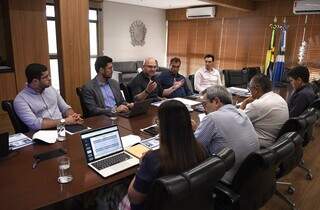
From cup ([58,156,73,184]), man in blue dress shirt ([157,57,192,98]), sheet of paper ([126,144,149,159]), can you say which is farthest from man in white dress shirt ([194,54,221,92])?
cup ([58,156,73,184])

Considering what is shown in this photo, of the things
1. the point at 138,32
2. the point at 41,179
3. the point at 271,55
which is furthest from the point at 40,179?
the point at 138,32

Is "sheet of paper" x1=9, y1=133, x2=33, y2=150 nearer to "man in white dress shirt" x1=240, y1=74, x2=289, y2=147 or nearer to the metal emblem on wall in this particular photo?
"man in white dress shirt" x1=240, y1=74, x2=289, y2=147

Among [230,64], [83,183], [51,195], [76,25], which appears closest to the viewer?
[51,195]

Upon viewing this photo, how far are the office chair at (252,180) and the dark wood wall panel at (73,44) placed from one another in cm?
228

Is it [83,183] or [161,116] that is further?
[83,183]

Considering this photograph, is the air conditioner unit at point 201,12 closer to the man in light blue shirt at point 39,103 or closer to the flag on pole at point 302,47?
the flag on pole at point 302,47

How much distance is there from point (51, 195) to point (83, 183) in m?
0.17

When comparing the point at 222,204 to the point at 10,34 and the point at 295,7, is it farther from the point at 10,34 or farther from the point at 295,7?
the point at 295,7

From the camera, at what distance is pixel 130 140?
1.97m

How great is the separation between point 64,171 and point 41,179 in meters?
0.12

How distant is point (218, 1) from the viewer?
193 inches

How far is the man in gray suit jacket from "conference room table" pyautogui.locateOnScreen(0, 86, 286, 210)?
89cm

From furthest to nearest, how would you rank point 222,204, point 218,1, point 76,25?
point 218,1
point 76,25
point 222,204

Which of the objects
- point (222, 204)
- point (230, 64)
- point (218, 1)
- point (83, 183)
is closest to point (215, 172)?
point (222, 204)
